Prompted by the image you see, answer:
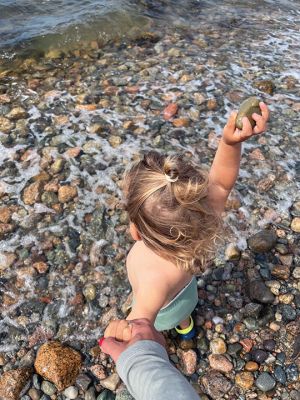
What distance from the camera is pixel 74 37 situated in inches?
344

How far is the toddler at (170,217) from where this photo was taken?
8.17 ft

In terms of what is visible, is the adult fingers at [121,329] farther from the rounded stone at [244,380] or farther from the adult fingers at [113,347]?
the rounded stone at [244,380]

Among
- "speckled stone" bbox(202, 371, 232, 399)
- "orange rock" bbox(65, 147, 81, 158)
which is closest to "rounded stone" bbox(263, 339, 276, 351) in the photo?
"speckled stone" bbox(202, 371, 232, 399)

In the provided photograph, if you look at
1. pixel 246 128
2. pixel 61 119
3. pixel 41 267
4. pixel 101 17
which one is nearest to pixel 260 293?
pixel 246 128

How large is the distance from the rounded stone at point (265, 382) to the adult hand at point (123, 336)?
1623mm

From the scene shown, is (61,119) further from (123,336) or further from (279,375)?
(123,336)

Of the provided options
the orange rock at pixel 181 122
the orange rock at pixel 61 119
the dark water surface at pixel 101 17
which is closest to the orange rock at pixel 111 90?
the orange rock at pixel 61 119

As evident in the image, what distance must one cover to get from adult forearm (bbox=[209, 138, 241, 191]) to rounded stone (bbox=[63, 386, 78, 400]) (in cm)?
193

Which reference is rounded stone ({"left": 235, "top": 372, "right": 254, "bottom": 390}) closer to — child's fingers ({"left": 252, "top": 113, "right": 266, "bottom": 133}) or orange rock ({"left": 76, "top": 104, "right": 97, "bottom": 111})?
child's fingers ({"left": 252, "top": 113, "right": 266, "bottom": 133})

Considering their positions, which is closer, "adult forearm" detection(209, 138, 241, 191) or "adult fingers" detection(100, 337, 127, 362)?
"adult fingers" detection(100, 337, 127, 362)

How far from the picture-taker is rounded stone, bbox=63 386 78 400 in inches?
128

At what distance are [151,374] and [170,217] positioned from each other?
0.94 m

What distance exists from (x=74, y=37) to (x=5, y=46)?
4.57 ft

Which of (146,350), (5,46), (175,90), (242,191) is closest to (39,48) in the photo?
(5,46)
